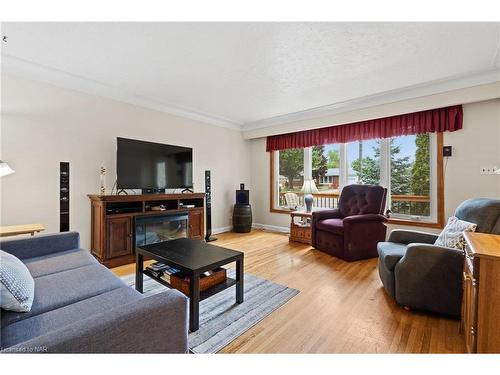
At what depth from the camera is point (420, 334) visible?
156 centimetres

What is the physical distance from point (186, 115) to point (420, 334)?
4062mm

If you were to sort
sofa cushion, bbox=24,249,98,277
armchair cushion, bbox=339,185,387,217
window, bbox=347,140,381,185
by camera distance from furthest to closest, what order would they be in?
window, bbox=347,140,381,185 → armchair cushion, bbox=339,185,387,217 → sofa cushion, bbox=24,249,98,277

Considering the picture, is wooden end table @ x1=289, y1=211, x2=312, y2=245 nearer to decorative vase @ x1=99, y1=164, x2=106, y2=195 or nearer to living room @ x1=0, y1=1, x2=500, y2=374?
living room @ x1=0, y1=1, x2=500, y2=374

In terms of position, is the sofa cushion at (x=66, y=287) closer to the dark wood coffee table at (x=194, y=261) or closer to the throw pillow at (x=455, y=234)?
the dark wood coffee table at (x=194, y=261)

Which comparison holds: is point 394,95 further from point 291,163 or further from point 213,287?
point 213,287

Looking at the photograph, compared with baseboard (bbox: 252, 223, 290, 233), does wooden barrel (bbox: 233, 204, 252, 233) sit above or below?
above

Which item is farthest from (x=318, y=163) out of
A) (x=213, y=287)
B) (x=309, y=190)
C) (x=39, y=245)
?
(x=39, y=245)

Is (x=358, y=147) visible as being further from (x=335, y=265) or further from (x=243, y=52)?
(x=243, y=52)

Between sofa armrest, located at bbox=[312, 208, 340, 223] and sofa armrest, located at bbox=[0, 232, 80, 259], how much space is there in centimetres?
292

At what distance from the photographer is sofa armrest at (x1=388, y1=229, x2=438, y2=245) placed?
2.20 meters

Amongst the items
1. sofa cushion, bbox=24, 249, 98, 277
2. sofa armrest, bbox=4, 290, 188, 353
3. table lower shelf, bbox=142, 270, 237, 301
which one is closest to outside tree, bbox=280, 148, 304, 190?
table lower shelf, bbox=142, 270, 237, 301

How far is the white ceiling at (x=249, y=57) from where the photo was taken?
189cm

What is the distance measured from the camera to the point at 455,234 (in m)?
1.86
